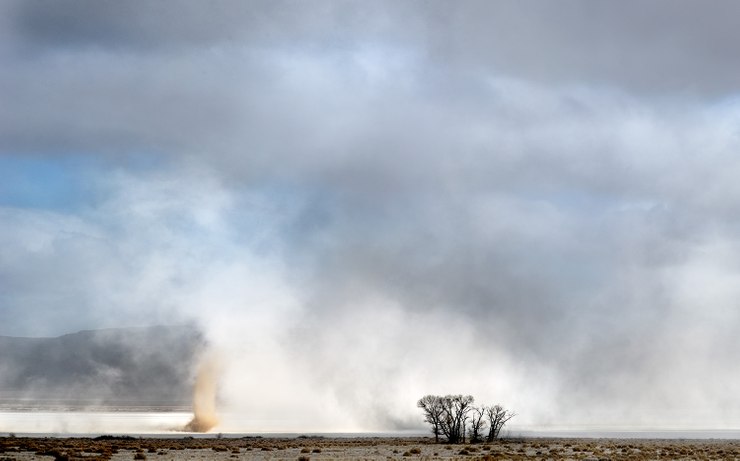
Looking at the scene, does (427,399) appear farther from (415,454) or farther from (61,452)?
(61,452)

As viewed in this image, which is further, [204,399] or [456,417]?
[204,399]

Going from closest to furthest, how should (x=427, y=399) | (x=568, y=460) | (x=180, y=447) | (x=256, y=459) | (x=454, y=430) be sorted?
(x=568, y=460) < (x=256, y=459) < (x=180, y=447) < (x=454, y=430) < (x=427, y=399)

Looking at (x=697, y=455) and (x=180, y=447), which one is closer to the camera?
(x=697, y=455)

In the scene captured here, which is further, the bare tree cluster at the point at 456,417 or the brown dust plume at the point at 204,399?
the brown dust plume at the point at 204,399

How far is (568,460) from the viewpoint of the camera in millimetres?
66000

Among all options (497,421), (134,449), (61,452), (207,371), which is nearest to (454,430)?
(497,421)

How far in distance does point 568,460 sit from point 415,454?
17.5 meters

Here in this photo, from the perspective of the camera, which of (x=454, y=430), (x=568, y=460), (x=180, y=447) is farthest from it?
(x=454, y=430)

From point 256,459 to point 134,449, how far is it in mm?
19768

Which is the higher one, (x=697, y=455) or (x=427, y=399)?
(x=427, y=399)

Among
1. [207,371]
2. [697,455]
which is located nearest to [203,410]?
[207,371]

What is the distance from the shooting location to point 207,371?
559 feet

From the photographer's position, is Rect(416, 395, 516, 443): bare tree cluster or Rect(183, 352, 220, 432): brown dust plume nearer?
Rect(416, 395, 516, 443): bare tree cluster

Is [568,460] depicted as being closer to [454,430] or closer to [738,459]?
[738,459]
